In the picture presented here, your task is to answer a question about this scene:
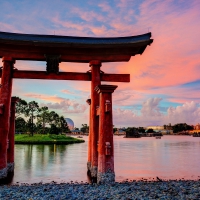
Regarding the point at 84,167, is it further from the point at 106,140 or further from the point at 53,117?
the point at 53,117

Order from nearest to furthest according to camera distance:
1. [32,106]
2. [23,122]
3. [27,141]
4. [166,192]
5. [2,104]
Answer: [166,192] → [2,104] → [27,141] → [32,106] → [23,122]

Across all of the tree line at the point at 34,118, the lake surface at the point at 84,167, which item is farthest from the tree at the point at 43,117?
the lake surface at the point at 84,167

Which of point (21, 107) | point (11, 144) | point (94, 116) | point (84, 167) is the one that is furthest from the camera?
point (21, 107)

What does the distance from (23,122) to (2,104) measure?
2196 inches

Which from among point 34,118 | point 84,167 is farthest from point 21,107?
point 84,167

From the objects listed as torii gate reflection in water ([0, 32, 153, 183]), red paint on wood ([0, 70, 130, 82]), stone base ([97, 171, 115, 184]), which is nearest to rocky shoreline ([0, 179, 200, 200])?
stone base ([97, 171, 115, 184])

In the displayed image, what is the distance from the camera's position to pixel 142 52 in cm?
1173

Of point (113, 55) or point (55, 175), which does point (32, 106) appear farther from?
point (113, 55)

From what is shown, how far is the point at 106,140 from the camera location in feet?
31.7

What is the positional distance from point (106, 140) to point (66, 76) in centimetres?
392

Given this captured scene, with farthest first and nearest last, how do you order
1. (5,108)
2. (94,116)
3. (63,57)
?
(63,57)
(94,116)
(5,108)

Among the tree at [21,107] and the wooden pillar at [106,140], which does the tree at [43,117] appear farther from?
the wooden pillar at [106,140]

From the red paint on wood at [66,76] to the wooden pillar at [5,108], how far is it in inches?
16.7

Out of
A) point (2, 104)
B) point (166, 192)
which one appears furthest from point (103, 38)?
point (166, 192)
